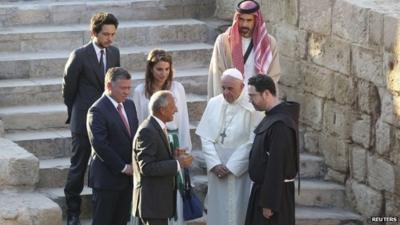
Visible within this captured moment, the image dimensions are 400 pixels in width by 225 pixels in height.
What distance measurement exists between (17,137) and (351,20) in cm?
311

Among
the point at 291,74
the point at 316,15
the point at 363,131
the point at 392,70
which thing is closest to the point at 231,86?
the point at 392,70

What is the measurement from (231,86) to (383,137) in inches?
60.9

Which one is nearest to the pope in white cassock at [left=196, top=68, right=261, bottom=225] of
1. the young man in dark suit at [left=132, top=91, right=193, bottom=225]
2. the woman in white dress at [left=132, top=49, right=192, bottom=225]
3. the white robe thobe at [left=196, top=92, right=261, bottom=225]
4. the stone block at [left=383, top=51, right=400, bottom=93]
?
the white robe thobe at [left=196, top=92, right=261, bottom=225]

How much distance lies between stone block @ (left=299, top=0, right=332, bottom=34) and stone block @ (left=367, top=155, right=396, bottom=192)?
1353mm

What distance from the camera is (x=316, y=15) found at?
1148 cm

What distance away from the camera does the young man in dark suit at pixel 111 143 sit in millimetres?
9523

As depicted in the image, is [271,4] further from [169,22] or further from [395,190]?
[395,190]

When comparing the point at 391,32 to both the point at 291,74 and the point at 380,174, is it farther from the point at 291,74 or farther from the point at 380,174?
the point at 291,74

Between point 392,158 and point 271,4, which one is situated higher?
point 271,4

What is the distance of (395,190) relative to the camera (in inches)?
404

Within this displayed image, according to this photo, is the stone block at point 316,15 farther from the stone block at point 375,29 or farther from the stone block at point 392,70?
the stone block at point 392,70

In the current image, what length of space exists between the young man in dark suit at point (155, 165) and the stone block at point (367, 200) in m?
2.24

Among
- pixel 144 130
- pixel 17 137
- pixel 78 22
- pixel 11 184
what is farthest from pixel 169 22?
pixel 144 130

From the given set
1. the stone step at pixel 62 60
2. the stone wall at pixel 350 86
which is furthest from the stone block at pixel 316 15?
the stone step at pixel 62 60
